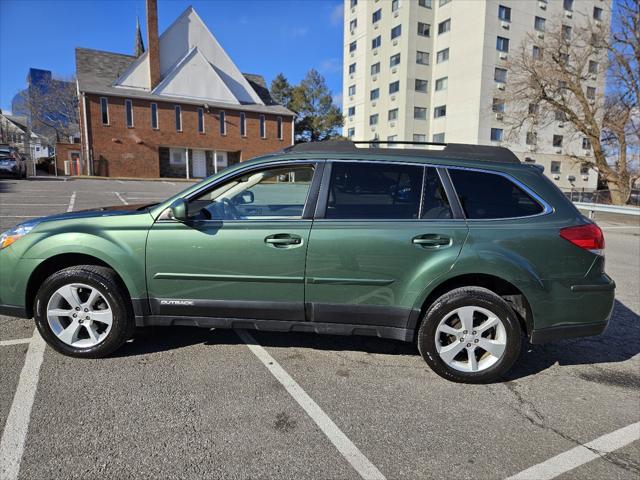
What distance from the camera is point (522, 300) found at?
3.14 meters

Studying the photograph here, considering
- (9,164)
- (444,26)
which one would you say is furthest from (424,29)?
(9,164)

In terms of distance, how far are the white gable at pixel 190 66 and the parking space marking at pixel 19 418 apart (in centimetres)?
3420

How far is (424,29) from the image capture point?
44750 millimetres

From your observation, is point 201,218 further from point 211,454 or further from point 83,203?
point 83,203

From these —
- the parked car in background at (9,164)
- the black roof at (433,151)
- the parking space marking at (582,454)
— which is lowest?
the parking space marking at (582,454)

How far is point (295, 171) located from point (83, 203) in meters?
13.0

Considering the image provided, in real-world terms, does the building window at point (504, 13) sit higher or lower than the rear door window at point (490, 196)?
higher

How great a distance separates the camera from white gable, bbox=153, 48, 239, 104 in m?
33.6

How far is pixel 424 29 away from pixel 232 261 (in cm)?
4907

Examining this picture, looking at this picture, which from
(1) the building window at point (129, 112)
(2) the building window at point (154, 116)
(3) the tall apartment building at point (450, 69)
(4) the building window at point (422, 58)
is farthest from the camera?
(4) the building window at point (422, 58)

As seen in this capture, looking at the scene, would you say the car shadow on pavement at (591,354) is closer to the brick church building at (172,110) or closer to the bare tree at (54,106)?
the brick church building at (172,110)

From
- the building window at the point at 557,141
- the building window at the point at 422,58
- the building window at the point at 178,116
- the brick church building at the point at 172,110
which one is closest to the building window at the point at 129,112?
the brick church building at the point at 172,110

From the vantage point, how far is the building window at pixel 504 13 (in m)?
39.4

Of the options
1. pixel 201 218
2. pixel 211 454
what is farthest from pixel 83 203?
pixel 211 454
